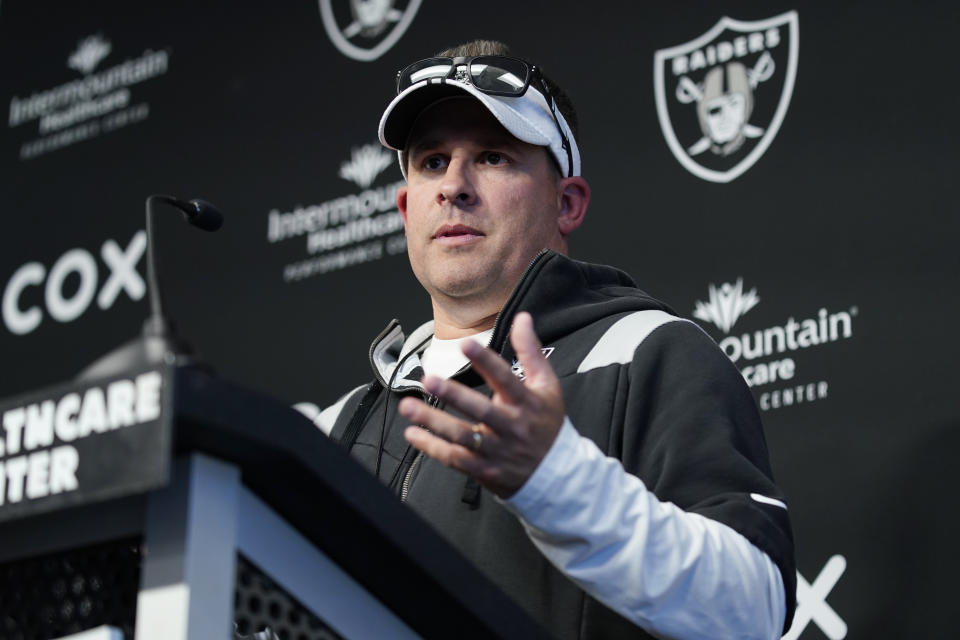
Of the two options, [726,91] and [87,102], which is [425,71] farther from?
[87,102]

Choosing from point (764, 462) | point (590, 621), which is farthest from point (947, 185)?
point (590, 621)

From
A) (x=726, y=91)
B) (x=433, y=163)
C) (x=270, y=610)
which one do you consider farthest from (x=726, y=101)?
(x=270, y=610)

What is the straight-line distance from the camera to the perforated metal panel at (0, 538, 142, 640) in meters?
0.80

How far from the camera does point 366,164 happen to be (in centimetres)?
238

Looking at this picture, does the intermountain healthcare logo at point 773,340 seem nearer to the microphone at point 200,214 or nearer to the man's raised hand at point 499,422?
the microphone at point 200,214

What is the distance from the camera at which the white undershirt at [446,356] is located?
1619 mm

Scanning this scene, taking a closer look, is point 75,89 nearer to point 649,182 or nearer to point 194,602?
point 649,182

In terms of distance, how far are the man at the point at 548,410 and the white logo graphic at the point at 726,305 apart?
0.24 m

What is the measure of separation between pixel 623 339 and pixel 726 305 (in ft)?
1.50

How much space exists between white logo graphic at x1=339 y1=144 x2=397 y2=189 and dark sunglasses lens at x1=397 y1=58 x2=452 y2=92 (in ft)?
2.08

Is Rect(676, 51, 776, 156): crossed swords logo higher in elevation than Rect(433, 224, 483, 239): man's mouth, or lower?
higher

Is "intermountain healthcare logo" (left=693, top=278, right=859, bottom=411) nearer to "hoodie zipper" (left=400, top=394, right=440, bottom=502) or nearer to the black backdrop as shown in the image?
the black backdrop

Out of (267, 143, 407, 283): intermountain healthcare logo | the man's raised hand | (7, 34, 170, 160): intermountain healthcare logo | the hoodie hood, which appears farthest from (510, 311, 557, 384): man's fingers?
(7, 34, 170, 160): intermountain healthcare logo

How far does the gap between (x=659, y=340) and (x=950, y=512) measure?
450 mm
